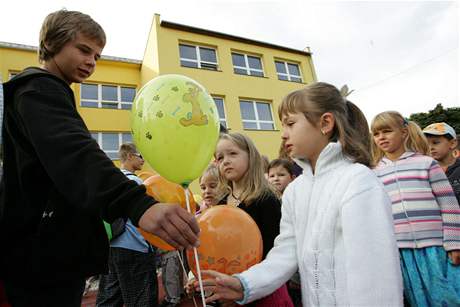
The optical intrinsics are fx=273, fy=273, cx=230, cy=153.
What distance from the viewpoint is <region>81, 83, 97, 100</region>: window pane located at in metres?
11.3

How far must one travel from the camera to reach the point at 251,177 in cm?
206

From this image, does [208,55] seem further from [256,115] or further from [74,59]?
[74,59]

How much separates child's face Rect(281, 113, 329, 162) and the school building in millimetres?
9617

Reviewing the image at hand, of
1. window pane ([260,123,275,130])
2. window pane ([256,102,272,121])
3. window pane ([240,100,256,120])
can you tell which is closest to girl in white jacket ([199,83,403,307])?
window pane ([240,100,256,120])

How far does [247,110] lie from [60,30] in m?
11.0

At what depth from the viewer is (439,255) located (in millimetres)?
1949

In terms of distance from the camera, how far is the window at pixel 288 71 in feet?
45.2

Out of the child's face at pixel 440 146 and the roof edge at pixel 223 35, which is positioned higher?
the roof edge at pixel 223 35

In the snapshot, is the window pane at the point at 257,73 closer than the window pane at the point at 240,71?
No

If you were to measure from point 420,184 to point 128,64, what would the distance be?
1264cm

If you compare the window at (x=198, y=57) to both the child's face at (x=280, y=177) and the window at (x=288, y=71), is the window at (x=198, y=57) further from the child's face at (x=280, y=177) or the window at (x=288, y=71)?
the child's face at (x=280, y=177)

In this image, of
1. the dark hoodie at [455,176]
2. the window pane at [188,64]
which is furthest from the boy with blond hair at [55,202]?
the window pane at [188,64]

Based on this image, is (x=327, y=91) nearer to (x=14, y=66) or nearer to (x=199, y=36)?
(x=199, y=36)

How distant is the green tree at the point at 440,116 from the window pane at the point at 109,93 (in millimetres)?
20128
